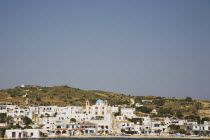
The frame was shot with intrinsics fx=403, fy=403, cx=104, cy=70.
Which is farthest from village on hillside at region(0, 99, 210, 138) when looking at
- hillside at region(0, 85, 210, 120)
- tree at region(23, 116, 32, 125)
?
hillside at region(0, 85, 210, 120)

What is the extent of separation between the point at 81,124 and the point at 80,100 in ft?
155

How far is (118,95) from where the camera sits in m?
154

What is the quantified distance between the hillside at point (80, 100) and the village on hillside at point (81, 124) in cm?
1819

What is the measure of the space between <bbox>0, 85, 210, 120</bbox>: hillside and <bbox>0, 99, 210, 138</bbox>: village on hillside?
18.2 meters

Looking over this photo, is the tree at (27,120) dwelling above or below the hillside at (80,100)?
below

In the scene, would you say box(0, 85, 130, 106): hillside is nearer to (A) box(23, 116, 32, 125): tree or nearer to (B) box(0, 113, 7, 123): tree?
(B) box(0, 113, 7, 123): tree

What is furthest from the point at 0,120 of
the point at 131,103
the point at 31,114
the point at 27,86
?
the point at 27,86

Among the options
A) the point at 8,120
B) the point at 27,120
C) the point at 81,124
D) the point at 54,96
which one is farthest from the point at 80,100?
the point at 8,120

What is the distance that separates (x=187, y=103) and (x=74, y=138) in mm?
66284

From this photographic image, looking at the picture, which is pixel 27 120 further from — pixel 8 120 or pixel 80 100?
pixel 80 100

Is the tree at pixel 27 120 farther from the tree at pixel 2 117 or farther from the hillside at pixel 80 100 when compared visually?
the hillside at pixel 80 100

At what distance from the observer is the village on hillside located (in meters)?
77.5

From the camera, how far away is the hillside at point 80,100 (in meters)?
116

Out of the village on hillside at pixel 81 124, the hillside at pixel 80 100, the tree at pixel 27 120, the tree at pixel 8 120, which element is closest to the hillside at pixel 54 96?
the hillside at pixel 80 100
